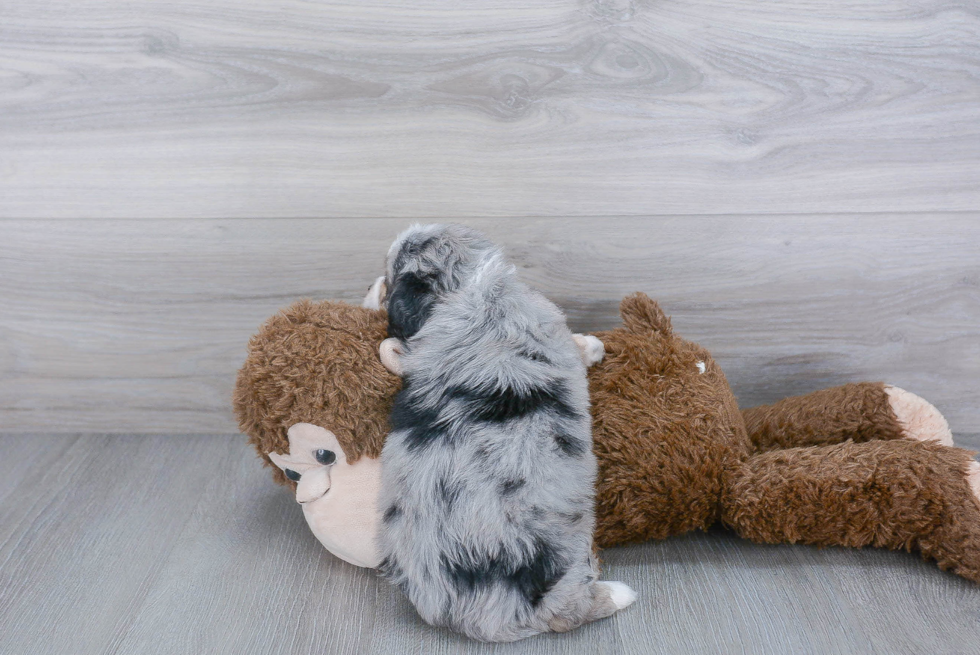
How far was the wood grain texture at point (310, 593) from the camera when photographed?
822mm

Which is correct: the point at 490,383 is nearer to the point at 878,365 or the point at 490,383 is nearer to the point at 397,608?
the point at 397,608

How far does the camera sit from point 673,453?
924 mm

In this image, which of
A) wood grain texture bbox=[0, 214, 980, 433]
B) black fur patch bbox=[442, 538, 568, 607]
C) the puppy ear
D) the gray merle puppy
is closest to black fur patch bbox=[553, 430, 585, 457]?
the gray merle puppy

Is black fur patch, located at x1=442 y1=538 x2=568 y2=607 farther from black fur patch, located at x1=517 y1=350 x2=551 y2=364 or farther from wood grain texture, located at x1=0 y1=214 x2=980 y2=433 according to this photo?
wood grain texture, located at x1=0 y1=214 x2=980 y2=433

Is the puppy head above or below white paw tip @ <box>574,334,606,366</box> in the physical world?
above

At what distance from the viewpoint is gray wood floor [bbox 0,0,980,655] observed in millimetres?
1026

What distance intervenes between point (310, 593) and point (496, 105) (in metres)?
0.71

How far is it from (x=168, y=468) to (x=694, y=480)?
0.82 metres

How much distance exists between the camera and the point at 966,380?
119cm

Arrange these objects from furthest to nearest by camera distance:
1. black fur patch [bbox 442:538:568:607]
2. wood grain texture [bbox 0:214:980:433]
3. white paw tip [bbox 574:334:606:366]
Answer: wood grain texture [bbox 0:214:980:433] → white paw tip [bbox 574:334:606:366] → black fur patch [bbox 442:538:568:607]

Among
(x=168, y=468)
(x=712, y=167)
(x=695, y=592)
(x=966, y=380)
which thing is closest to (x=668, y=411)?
(x=695, y=592)

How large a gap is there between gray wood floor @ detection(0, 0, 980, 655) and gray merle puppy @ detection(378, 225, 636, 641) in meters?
0.15

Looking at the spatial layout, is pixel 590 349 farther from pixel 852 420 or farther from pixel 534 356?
pixel 852 420

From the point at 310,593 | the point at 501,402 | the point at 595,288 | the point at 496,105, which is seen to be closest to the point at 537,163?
the point at 496,105
